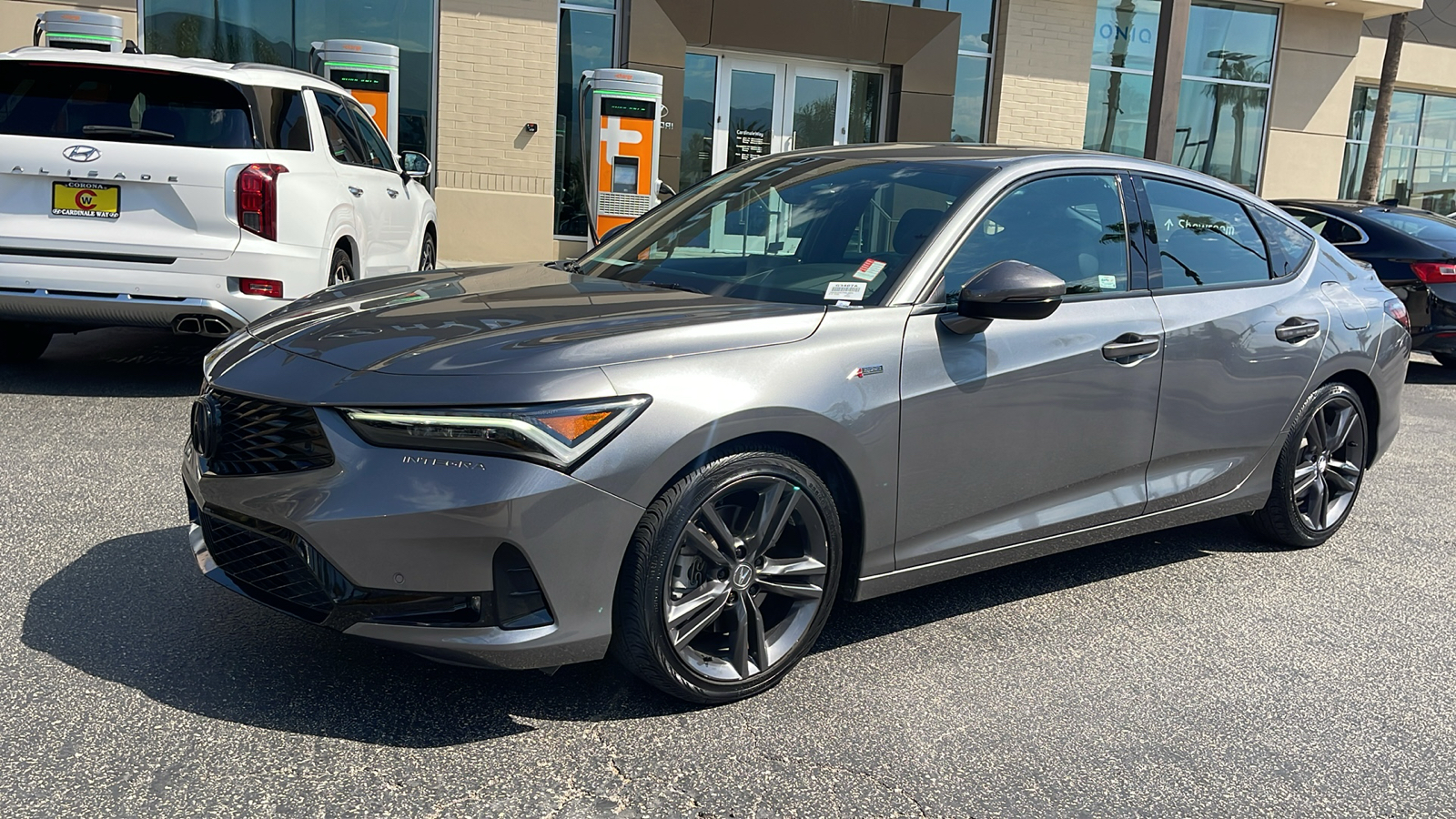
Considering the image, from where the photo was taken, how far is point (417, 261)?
360 inches

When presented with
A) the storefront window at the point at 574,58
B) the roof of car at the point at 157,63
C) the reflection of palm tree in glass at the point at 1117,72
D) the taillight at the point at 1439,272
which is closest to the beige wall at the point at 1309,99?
the reflection of palm tree in glass at the point at 1117,72

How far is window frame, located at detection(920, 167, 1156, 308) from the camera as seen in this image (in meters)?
3.69

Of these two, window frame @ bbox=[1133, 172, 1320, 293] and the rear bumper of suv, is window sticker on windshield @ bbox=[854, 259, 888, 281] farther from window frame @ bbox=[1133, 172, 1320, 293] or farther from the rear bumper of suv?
the rear bumper of suv

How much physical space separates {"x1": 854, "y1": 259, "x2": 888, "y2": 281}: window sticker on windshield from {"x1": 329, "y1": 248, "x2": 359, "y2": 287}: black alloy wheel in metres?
4.07

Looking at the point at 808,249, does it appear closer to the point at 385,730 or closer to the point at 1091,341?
the point at 1091,341

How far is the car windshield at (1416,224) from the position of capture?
1021 centimetres

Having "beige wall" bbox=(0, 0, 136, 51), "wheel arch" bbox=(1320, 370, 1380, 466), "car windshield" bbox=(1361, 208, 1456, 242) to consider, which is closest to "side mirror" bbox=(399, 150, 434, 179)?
"wheel arch" bbox=(1320, 370, 1380, 466)

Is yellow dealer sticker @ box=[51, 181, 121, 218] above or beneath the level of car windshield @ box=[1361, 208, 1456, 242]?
beneath

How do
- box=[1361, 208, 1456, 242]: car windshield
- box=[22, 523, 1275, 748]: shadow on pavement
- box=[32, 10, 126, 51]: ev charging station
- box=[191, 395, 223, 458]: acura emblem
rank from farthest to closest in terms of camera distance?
1. box=[32, 10, 126, 51]: ev charging station
2. box=[1361, 208, 1456, 242]: car windshield
3. box=[191, 395, 223, 458]: acura emblem
4. box=[22, 523, 1275, 748]: shadow on pavement

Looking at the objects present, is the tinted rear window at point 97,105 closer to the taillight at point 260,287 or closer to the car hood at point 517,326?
the taillight at point 260,287

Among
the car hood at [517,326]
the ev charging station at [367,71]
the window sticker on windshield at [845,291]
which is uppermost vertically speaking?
the ev charging station at [367,71]

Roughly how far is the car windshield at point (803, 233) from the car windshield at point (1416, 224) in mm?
7877

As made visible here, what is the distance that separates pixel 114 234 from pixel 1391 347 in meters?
6.09

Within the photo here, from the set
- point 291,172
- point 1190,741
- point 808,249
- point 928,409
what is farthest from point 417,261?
point 1190,741
